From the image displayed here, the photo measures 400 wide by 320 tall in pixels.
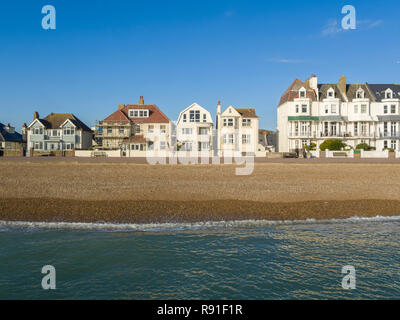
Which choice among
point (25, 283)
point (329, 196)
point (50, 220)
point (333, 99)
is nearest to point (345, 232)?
point (329, 196)

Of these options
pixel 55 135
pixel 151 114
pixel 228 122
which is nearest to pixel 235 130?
pixel 228 122

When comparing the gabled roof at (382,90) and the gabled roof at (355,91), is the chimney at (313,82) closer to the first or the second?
the gabled roof at (355,91)

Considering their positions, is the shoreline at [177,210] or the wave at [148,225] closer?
the wave at [148,225]

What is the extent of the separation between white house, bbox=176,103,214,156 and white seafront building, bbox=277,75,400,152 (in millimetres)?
11692

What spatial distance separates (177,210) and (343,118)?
137ft

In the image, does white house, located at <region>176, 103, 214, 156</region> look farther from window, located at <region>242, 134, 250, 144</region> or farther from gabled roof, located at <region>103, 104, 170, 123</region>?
gabled roof, located at <region>103, 104, 170, 123</region>

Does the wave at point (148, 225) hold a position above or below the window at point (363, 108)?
below

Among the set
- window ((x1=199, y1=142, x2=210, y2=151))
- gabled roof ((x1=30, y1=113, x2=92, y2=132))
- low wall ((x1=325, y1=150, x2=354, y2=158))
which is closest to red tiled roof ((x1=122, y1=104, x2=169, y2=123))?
window ((x1=199, y1=142, x2=210, y2=151))

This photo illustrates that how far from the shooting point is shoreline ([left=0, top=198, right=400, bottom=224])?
13.3m

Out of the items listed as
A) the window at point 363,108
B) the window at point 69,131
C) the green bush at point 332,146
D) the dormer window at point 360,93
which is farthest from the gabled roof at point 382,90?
the window at point 69,131

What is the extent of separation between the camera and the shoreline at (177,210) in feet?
43.7

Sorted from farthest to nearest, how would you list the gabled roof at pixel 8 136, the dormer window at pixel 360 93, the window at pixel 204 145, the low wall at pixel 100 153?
the gabled roof at pixel 8 136
the dormer window at pixel 360 93
the window at pixel 204 145
the low wall at pixel 100 153

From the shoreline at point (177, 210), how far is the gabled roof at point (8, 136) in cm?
5494
